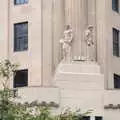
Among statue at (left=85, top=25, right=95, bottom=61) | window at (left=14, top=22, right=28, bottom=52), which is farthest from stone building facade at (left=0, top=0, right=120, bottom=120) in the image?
statue at (left=85, top=25, right=95, bottom=61)

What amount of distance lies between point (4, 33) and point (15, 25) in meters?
0.91

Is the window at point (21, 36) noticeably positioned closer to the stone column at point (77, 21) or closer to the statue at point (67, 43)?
the statue at point (67, 43)

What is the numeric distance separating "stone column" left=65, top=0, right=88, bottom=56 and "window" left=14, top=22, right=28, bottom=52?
3131 millimetres

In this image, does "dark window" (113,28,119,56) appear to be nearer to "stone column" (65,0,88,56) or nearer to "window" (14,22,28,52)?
"stone column" (65,0,88,56)

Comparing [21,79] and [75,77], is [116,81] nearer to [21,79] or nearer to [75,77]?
[75,77]

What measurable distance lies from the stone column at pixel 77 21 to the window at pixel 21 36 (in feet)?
10.3

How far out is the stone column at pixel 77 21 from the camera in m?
40.3

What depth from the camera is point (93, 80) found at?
40094 mm

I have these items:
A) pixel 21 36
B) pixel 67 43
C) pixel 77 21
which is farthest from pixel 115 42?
pixel 21 36

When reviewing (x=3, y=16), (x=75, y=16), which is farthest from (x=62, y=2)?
(x=3, y=16)

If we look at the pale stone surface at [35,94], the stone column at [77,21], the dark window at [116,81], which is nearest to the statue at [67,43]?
the stone column at [77,21]

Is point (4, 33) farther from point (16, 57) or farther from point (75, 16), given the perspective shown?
point (75, 16)

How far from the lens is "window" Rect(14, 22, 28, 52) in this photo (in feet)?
138

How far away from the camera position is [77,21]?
4053cm
